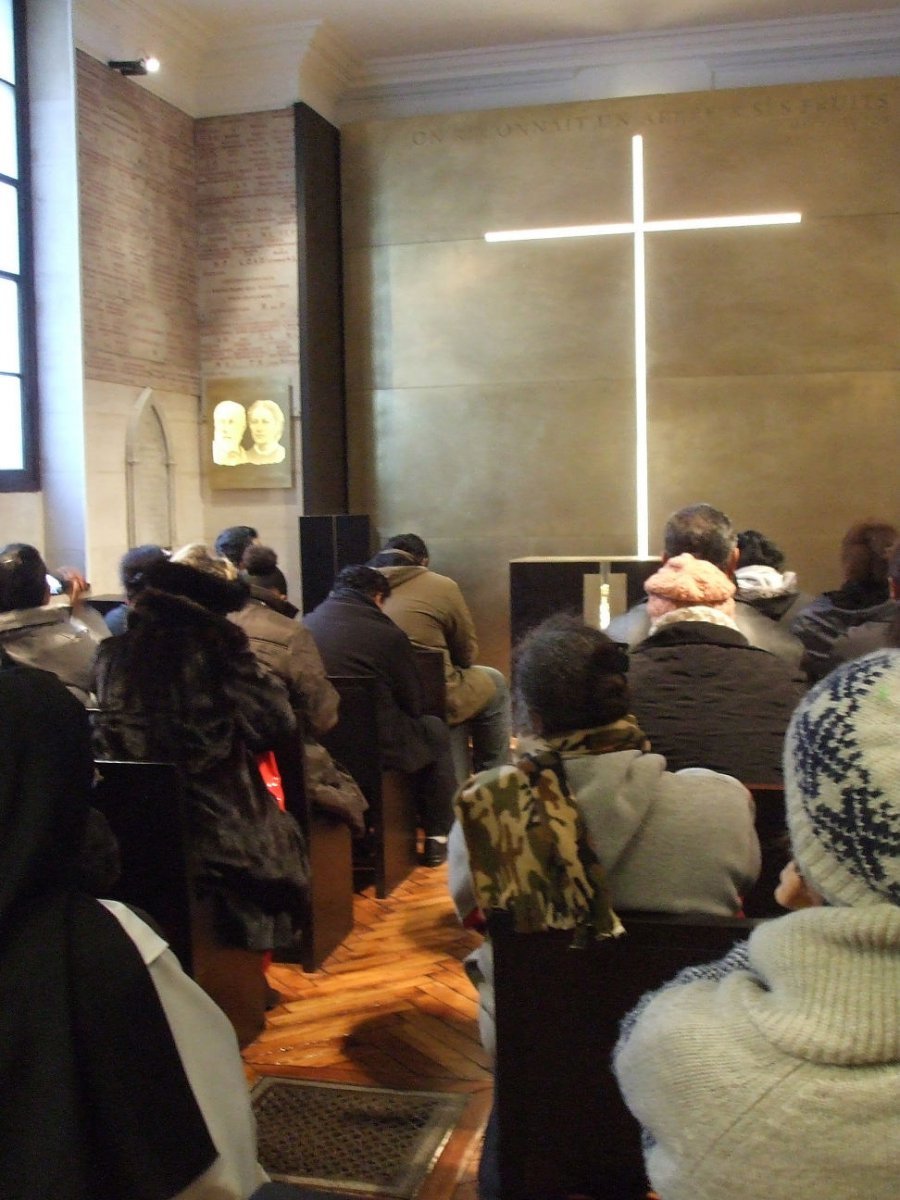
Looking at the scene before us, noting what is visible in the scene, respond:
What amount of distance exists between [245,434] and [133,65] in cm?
225

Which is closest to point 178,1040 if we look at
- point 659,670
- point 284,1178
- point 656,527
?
point 284,1178

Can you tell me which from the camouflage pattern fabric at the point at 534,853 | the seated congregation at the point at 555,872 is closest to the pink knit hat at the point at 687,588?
the seated congregation at the point at 555,872

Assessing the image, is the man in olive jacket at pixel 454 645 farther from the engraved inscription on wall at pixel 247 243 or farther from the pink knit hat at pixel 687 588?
the engraved inscription on wall at pixel 247 243

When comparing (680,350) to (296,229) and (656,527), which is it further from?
(296,229)

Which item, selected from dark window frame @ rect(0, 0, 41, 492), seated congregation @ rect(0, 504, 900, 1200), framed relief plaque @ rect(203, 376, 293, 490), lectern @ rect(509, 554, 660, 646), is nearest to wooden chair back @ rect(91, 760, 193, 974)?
seated congregation @ rect(0, 504, 900, 1200)

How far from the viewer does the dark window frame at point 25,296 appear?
621 cm

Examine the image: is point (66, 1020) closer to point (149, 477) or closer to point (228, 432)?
point (149, 477)

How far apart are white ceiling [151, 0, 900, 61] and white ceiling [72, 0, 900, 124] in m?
0.01

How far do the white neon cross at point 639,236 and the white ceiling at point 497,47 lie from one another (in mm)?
648

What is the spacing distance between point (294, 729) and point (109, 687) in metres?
0.55

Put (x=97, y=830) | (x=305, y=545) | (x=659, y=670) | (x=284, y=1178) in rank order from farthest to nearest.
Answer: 1. (x=305, y=545)
2. (x=659, y=670)
3. (x=284, y=1178)
4. (x=97, y=830)

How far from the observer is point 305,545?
727 cm

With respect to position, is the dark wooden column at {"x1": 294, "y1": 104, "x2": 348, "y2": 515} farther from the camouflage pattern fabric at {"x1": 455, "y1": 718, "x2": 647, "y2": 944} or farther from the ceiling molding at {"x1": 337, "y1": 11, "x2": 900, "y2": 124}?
the camouflage pattern fabric at {"x1": 455, "y1": 718, "x2": 647, "y2": 944}

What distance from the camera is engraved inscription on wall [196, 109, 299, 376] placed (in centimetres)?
746
